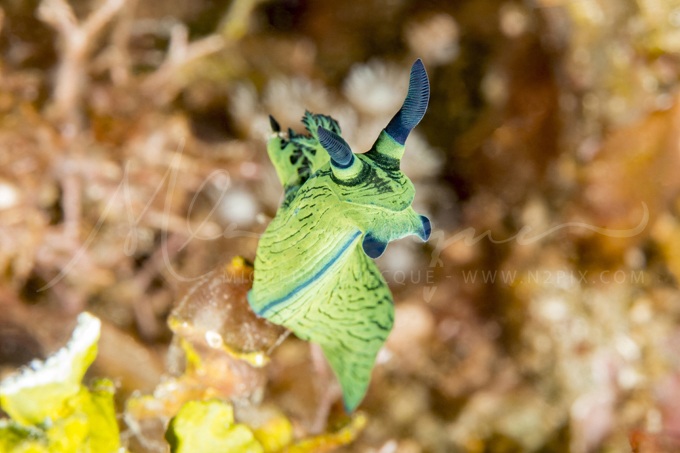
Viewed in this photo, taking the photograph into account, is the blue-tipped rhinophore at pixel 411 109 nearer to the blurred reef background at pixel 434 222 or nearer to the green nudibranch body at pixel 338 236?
the green nudibranch body at pixel 338 236

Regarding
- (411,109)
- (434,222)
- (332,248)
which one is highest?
(411,109)

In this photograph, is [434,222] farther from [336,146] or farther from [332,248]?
[336,146]

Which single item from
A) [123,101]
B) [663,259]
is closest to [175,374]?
[123,101]

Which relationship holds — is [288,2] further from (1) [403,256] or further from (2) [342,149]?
(2) [342,149]

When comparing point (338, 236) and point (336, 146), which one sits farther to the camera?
point (338, 236)

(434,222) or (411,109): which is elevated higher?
(411,109)

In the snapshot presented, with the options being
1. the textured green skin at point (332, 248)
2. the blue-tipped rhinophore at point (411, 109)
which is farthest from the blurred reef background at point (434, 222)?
the blue-tipped rhinophore at point (411, 109)

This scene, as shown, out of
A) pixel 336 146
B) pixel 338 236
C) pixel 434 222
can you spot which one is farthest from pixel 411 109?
pixel 434 222
